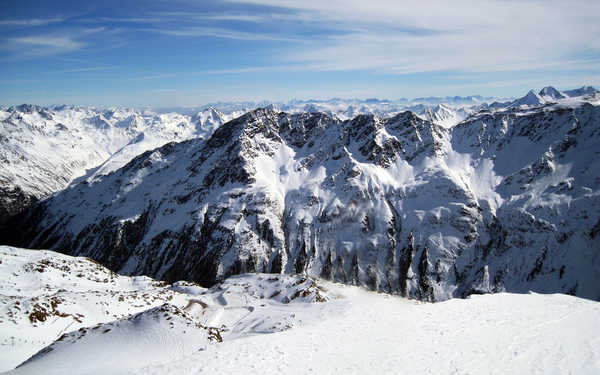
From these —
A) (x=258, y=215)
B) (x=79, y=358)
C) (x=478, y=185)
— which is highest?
→ (x=79, y=358)

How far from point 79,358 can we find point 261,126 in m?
180

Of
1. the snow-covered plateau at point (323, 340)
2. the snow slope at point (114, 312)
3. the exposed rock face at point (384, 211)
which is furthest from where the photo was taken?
the exposed rock face at point (384, 211)

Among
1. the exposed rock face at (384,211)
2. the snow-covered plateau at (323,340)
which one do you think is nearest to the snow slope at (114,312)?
the snow-covered plateau at (323,340)

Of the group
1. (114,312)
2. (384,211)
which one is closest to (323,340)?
(114,312)

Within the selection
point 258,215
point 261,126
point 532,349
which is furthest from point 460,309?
point 261,126

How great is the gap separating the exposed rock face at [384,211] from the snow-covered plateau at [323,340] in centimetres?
9442

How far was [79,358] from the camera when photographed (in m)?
26.6

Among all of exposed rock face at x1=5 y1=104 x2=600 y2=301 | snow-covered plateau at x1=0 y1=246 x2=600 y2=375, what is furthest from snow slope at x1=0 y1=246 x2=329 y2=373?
exposed rock face at x1=5 y1=104 x2=600 y2=301

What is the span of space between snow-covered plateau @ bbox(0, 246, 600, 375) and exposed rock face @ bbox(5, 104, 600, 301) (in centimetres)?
9442

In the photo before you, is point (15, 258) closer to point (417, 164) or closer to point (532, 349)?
point (532, 349)

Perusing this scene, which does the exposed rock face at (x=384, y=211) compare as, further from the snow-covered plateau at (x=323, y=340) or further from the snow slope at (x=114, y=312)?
the snow-covered plateau at (x=323, y=340)

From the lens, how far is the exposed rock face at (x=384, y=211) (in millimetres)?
125500

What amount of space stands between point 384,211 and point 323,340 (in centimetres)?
13249

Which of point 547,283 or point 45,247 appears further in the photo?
→ point 45,247
